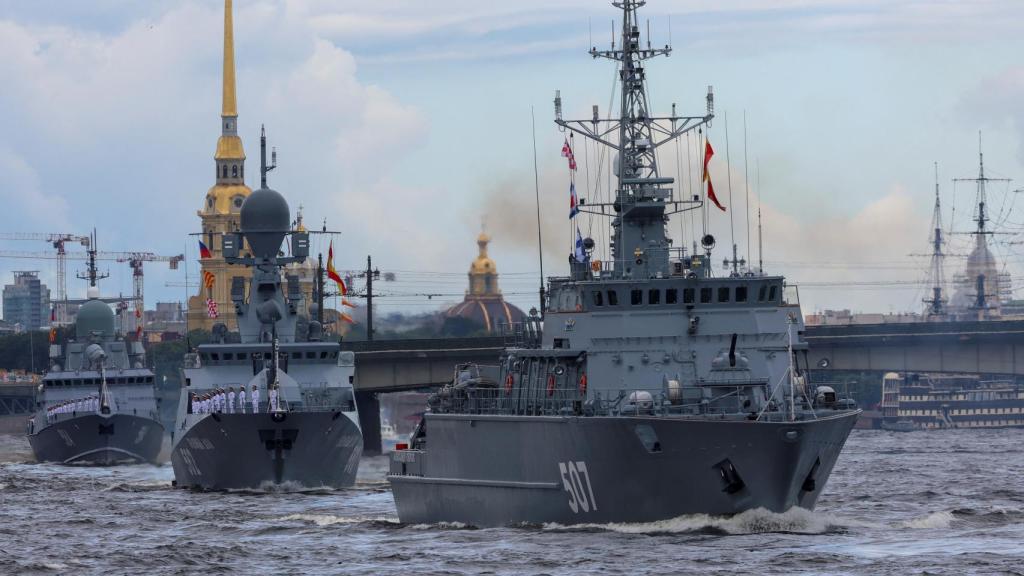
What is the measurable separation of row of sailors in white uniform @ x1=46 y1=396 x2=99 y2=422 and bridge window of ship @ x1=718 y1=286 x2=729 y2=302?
59.5 m

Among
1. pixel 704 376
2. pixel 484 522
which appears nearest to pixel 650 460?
pixel 704 376

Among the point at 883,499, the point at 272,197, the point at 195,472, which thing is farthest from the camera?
the point at 272,197

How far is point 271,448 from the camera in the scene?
6956cm

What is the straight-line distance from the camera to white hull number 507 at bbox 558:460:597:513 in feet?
141

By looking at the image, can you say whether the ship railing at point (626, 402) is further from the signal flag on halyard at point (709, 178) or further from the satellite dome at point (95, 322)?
the satellite dome at point (95, 322)

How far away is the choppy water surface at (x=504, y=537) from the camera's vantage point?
38969 mm

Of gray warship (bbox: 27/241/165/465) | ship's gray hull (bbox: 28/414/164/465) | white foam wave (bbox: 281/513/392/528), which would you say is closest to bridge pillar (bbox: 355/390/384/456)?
gray warship (bbox: 27/241/165/465)

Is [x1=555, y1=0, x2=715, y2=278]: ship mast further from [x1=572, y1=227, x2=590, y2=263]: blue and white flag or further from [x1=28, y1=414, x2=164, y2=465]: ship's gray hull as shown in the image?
[x1=28, y1=414, x2=164, y2=465]: ship's gray hull

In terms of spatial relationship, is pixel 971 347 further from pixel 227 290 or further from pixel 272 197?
pixel 227 290

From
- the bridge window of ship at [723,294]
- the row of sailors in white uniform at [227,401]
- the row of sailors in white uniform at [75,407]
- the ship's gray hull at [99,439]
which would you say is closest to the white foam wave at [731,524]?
the bridge window of ship at [723,294]

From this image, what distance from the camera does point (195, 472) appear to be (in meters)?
72.5

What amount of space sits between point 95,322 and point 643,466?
75.0 meters

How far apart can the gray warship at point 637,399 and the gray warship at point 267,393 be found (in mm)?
19731

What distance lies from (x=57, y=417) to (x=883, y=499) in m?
55.0
